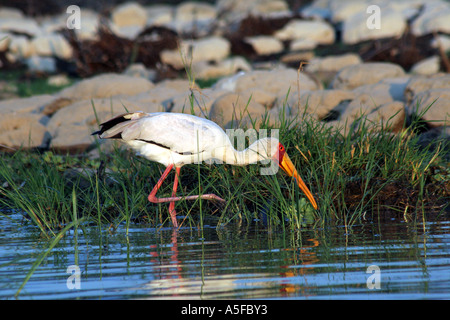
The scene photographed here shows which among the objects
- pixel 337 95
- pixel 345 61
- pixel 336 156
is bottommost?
pixel 336 156

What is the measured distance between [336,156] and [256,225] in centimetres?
Answer: 114

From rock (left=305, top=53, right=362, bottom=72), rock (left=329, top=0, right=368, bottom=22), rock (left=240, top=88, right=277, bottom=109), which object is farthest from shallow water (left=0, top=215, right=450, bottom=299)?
rock (left=329, top=0, right=368, bottom=22)

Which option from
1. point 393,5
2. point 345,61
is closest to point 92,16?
point 393,5

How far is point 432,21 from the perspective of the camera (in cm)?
2364

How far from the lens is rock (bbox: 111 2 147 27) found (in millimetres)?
33625

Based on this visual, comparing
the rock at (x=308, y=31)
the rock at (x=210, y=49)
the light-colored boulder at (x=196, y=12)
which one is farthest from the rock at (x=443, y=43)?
the light-colored boulder at (x=196, y=12)

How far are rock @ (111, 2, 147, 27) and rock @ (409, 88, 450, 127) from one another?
25571 mm

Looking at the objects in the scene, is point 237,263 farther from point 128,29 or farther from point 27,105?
point 128,29

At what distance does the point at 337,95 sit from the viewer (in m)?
10.7

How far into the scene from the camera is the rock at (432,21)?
75.5ft

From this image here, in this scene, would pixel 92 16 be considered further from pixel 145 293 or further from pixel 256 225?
pixel 145 293

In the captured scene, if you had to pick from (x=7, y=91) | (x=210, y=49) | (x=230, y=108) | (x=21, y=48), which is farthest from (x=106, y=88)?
(x=21, y=48)

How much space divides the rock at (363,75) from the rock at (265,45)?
11.4m

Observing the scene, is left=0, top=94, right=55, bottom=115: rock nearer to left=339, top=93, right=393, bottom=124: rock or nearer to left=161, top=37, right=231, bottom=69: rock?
left=339, top=93, right=393, bottom=124: rock
